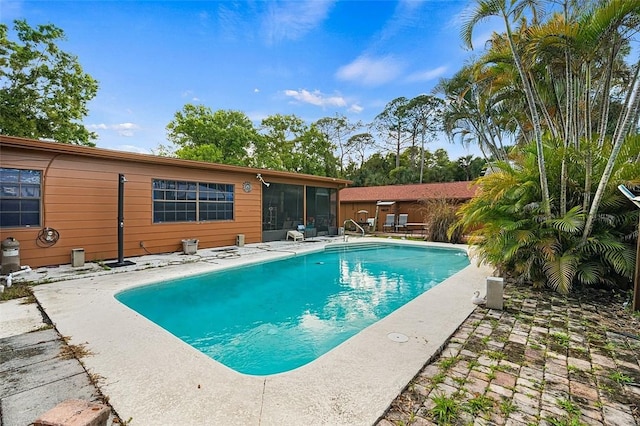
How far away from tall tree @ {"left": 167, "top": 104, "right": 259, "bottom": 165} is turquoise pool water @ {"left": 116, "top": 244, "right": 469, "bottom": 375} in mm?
17494

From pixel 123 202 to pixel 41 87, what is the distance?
473 inches

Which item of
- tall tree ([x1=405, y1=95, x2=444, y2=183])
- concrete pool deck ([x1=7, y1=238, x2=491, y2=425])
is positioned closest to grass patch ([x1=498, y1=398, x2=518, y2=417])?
concrete pool deck ([x1=7, y1=238, x2=491, y2=425])

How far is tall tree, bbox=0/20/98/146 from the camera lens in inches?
503

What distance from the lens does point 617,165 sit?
16.3 feet

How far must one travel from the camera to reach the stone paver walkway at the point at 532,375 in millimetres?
1952

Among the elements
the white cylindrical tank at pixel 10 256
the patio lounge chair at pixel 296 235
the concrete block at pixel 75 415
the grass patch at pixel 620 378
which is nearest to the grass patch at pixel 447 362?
the grass patch at pixel 620 378

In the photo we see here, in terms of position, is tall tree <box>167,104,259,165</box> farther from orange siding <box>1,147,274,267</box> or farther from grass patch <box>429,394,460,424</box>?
grass patch <box>429,394,460,424</box>

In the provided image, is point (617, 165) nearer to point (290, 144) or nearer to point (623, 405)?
point (623, 405)

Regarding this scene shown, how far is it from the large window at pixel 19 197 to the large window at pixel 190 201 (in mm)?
2466

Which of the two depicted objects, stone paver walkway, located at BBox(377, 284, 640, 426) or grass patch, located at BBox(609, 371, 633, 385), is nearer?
stone paver walkway, located at BBox(377, 284, 640, 426)

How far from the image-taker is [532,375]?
243 cm

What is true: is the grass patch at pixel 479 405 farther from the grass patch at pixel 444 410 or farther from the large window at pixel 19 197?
the large window at pixel 19 197

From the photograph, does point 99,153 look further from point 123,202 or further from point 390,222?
point 390,222

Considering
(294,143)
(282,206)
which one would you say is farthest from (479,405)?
(294,143)
